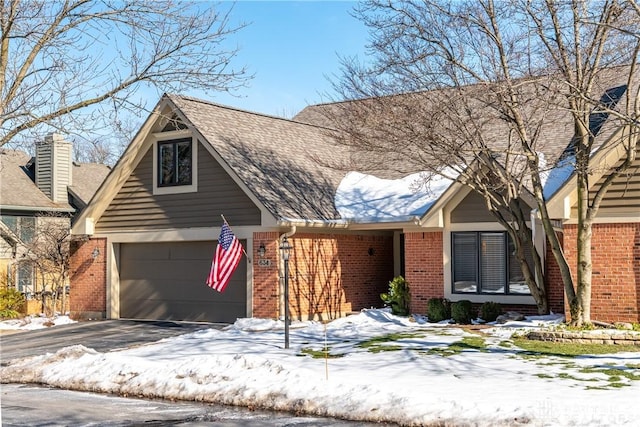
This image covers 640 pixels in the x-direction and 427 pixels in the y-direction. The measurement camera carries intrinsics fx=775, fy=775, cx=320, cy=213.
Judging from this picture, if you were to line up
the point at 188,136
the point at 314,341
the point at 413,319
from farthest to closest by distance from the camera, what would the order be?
the point at 188,136 → the point at 413,319 → the point at 314,341

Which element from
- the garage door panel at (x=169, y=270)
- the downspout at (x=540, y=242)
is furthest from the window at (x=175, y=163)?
the downspout at (x=540, y=242)

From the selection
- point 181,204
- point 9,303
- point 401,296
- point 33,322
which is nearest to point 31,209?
point 9,303

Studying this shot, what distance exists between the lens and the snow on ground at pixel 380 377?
29.8 ft

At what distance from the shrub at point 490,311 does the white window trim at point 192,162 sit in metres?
8.15

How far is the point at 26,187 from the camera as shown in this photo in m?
33.2

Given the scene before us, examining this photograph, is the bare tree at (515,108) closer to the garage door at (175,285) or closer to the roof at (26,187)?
the garage door at (175,285)

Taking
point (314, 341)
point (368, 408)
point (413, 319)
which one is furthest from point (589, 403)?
point (413, 319)

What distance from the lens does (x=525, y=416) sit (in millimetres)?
8625

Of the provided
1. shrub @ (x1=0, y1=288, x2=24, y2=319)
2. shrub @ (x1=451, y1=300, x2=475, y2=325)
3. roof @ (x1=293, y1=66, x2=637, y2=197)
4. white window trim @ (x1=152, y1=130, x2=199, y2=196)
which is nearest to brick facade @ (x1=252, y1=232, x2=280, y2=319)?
white window trim @ (x1=152, y1=130, x2=199, y2=196)

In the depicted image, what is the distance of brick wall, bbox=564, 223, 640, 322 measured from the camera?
16.5 meters

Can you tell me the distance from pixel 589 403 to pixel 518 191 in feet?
27.4

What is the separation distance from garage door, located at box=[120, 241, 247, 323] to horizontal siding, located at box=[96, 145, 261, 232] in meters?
0.65

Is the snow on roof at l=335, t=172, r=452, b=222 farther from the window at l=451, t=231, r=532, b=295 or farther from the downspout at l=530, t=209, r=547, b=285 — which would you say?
the downspout at l=530, t=209, r=547, b=285

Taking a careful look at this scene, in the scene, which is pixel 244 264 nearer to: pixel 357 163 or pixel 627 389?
pixel 357 163
